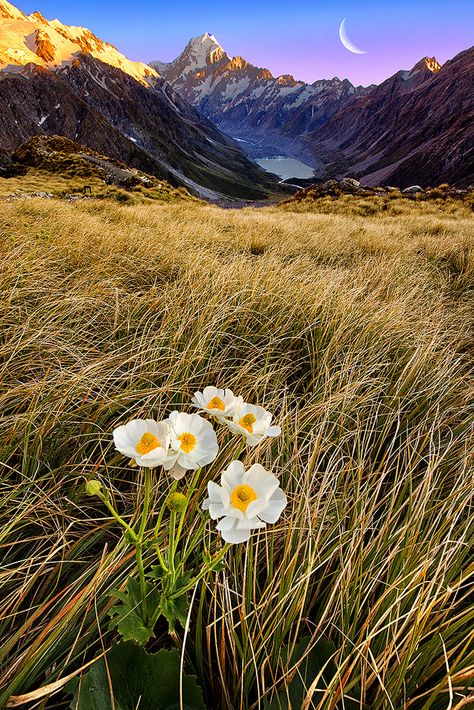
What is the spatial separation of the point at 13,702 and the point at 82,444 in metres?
0.84

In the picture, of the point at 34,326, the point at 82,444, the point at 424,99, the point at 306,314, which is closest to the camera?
the point at 82,444

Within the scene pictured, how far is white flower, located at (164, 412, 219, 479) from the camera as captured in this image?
0.71 metres

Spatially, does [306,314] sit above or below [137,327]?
above

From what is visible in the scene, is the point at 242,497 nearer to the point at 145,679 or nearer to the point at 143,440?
the point at 143,440

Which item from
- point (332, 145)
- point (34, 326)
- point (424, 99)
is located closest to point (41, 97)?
point (34, 326)

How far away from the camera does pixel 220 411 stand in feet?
2.57

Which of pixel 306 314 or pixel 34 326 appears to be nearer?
pixel 34 326

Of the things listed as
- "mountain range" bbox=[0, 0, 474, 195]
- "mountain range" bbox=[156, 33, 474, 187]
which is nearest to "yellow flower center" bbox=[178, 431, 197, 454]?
"mountain range" bbox=[0, 0, 474, 195]

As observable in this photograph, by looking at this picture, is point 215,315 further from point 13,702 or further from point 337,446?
point 13,702

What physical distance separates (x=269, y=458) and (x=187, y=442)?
2.46 feet

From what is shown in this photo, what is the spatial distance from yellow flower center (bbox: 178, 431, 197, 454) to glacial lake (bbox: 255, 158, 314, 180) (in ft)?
531

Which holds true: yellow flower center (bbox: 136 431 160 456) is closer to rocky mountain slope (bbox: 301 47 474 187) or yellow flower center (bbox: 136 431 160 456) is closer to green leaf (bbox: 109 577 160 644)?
green leaf (bbox: 109 577 160 644)

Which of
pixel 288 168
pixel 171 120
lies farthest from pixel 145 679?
pixel 288 168

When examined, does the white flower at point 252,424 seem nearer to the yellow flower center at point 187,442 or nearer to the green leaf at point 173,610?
the yellow flower center at point 187,442
